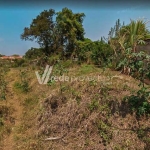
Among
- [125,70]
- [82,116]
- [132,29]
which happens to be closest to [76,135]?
[82,116]

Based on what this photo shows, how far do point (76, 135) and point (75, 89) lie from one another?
1.35 meters

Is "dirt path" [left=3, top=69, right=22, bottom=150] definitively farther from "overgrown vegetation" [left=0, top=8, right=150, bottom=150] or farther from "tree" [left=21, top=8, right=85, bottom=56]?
"tree" [left=21, top=8, right=85, bottom=56]

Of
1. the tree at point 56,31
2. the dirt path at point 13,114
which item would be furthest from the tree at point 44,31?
the dirt path at point 13,114

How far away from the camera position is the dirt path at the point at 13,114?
430 centimetres

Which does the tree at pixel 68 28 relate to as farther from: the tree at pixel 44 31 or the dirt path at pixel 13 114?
the dirt path at pixel 13 114

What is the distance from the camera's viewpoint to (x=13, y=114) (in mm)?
5523

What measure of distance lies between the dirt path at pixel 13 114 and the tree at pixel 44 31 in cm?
505

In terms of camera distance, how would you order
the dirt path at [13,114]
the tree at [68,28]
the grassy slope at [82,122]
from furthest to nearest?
the tree at [68,28]
the dirt path at [13,114]
the grassy slope at [82,122]

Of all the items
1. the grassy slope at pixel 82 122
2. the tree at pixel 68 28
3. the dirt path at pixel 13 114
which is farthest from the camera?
the tree at pixel 68 28

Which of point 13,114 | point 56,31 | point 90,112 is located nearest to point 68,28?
point 56,31

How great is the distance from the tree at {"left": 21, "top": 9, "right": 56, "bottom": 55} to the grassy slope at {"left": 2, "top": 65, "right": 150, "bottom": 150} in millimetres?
7406

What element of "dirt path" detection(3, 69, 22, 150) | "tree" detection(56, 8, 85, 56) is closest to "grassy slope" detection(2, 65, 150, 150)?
"dirt path" detection(3, 69, 22, 150)

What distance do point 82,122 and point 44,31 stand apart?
352 inches

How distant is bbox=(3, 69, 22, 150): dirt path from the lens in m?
4.30
